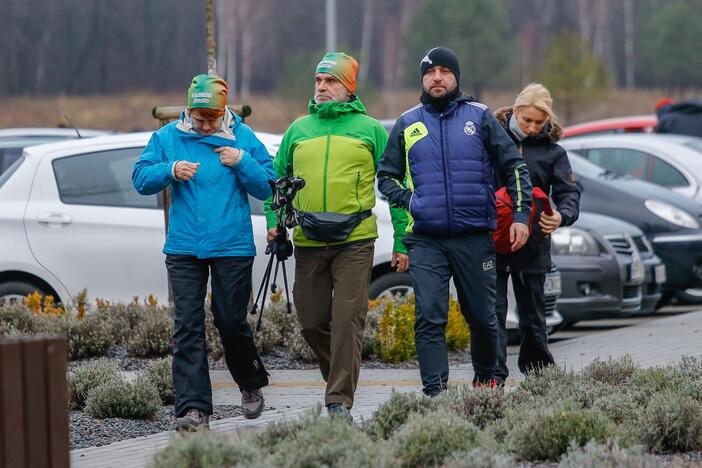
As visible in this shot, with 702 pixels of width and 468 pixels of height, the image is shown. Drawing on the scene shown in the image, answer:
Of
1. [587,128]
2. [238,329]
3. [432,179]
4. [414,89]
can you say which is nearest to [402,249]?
[432,179]

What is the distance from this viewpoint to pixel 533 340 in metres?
8.16

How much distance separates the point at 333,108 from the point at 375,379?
234 centimetres

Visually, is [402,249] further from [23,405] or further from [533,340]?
[23,405]

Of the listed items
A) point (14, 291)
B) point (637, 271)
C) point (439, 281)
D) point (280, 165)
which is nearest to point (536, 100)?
point (439, 281)

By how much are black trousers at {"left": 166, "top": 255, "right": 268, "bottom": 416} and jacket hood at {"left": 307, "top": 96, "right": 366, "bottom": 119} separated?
80 cm

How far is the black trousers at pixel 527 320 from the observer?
789 centimetres

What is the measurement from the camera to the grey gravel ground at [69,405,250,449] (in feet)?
22.2

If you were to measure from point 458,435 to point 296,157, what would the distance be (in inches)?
77.0

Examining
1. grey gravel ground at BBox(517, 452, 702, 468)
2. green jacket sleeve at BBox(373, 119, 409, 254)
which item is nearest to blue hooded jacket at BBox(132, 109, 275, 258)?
green jacket sleeve at BBox(373, 119, 409, 254)

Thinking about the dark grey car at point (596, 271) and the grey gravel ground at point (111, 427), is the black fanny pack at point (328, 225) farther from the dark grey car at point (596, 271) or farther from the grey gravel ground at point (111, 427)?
the dark grey car at point (596, 271)

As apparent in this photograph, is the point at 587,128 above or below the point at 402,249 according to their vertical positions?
above

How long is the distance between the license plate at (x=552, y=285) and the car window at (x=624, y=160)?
4.81 metres

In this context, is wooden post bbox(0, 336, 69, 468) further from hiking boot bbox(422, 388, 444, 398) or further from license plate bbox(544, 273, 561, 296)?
license plate bbox(544, 273, 561, 296)

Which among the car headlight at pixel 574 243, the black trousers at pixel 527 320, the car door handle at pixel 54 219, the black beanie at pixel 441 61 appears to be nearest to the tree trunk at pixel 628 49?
the car headlight at pixel 574 243
